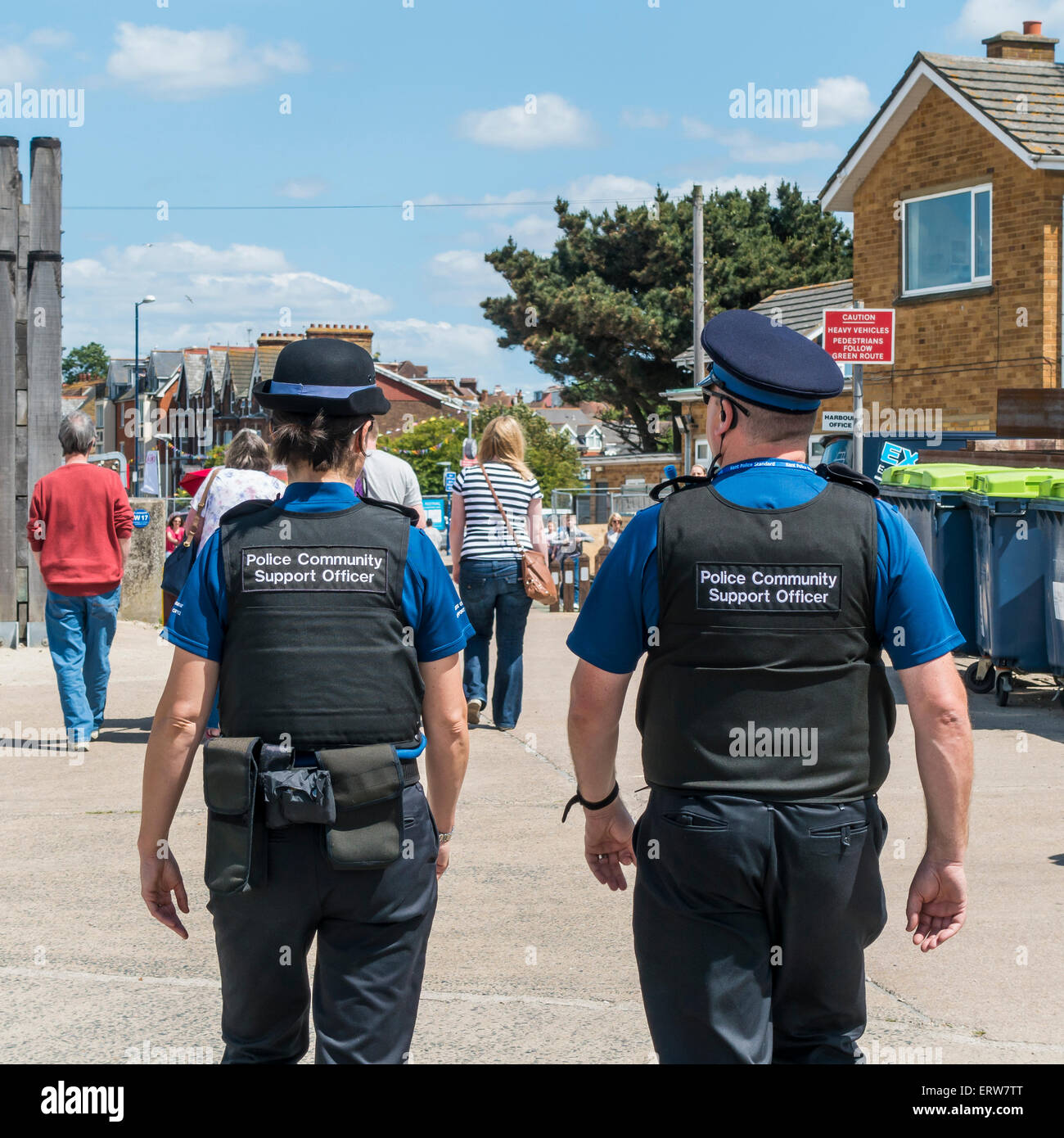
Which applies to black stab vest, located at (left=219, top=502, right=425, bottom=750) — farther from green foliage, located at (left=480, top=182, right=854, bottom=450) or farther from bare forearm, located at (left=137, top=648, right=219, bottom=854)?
green foliage, located at (left=480, top=182, right=854, bottom=450)

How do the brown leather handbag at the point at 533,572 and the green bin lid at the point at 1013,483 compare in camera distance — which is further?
the green bin lid at the point at 1013,483

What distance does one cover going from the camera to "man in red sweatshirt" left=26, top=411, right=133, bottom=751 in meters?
7.77

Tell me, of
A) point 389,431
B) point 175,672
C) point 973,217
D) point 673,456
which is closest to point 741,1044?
point 175,672

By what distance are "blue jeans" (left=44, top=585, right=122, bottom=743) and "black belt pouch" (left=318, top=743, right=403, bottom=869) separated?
549 cm

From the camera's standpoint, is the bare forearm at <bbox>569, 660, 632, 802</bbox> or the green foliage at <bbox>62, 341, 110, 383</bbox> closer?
the bare forearm at <bbox>569, 660, 632, 802</bbox>

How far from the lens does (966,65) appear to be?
19906 mm

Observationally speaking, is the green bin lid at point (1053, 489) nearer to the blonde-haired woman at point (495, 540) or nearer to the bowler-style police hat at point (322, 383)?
the blonde-haired woman at point (495, 540)

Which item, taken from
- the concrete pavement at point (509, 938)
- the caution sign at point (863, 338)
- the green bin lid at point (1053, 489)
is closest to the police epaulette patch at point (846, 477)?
the concrete pavement at point (509, 938)

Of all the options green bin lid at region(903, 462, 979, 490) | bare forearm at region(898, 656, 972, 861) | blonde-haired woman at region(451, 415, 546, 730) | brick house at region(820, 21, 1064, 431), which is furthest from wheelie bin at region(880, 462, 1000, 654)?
bare forearm at region(898, 656, 972, 861)

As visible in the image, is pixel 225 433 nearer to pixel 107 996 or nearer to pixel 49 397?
pixel 49 397

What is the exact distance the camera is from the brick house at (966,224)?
18.5 meters

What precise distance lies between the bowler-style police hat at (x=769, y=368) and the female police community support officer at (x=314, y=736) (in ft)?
2.25

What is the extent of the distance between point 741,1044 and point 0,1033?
2378 millimetres

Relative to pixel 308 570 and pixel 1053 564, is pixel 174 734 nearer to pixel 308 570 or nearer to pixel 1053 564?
pixel 308 570
